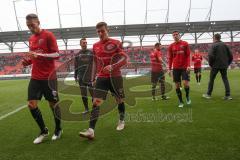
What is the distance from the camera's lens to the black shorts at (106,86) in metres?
5.30

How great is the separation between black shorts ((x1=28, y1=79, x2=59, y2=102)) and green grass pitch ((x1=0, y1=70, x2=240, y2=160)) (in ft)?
2.49

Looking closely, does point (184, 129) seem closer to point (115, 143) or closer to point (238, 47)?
point (115, 143)

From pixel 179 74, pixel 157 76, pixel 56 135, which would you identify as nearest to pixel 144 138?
pixel 56 135

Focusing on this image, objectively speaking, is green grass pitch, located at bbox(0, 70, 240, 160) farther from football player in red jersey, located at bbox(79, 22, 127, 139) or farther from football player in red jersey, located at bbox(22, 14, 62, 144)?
football player in red jersey, located at bbox(79, 22, 127, 139)

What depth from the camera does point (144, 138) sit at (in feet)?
16.1

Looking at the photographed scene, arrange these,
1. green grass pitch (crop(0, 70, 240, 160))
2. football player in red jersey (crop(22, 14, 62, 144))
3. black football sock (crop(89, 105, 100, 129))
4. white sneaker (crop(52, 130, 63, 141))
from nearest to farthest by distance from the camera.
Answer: green grass pitch (crop(0, 70, 240, 160)) < football player in red jersey (crop(22, 14, 62, 144)) < black football sock (crop(89, 105, 100, 129)) < white sneaker (crop(52, 130, 63, 141))

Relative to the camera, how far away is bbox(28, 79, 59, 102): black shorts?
4957mm

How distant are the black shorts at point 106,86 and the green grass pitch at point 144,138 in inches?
28.1

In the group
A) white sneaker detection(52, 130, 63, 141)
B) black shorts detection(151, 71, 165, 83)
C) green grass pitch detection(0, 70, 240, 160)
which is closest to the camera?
green grass pitch detection(0, 70, 240, 160)

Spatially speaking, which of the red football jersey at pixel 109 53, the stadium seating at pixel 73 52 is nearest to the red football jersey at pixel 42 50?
the red football jersey at pixel 109 53

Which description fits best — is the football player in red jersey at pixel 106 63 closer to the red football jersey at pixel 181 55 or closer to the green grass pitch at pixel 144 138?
the green grass pitch at pixel 144 138

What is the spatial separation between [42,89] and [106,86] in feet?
3.60

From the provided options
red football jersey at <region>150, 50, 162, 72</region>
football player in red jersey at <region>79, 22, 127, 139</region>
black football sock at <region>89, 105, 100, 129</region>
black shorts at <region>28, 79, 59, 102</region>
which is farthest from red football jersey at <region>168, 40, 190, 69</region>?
black shorts at <region>28, 79, 59, 102</region>

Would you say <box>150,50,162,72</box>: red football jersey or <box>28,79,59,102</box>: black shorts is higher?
<box>28,79,59,102</box>: black shorts
